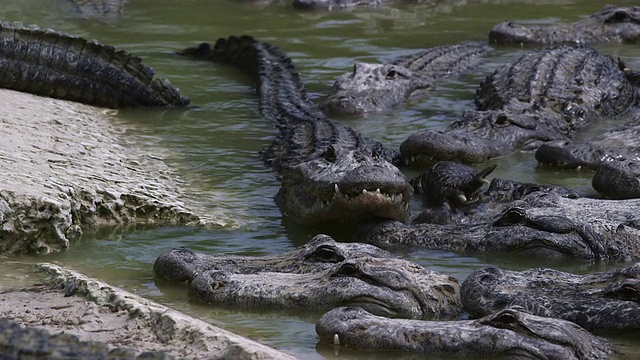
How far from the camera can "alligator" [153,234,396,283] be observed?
6590mm

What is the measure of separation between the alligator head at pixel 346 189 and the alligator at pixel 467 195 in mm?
331

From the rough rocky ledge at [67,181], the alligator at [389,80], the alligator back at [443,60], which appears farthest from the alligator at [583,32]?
the rough rocky ledge at [67,181]

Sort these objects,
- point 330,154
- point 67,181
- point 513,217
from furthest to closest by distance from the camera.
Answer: point 330,154
point 67,181
point 513,217

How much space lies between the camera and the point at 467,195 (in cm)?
837

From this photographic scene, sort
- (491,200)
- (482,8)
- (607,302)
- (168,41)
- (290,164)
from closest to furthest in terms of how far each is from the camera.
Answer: (607,302) < (491,200) < (290,164) < (168,41) < (482,8)

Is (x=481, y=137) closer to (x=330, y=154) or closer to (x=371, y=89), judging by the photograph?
(x=371, y=89)

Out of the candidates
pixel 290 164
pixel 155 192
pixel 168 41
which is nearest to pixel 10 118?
pixel 155 192

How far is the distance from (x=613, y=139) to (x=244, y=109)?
4.04 meters

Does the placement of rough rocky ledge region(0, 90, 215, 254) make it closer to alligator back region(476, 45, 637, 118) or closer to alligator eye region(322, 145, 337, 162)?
alligator eye region(322, 145, 337, 162)

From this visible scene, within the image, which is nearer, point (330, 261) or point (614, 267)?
point (330, 261)

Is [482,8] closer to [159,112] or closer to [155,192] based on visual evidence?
[159,112]

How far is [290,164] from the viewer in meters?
9.05

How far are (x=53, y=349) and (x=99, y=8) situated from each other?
14.7 m

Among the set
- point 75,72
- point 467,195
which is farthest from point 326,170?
point 75,72
